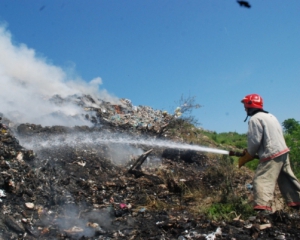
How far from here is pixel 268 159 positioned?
4.74 metres

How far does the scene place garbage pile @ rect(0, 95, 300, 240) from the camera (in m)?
4.12

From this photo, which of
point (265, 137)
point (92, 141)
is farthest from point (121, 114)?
point (265, 137)

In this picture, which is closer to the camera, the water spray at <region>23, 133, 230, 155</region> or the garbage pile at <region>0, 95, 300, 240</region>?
the garbage pile at <region>0, 95, 300, 240</region>

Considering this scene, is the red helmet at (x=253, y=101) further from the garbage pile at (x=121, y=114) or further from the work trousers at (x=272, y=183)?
the garbage pile at (x=121, y=114)

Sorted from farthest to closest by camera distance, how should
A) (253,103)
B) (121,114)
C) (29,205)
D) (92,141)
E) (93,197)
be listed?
(121,114) → (92,141) → (93,197) → (253,103) → (29,205)

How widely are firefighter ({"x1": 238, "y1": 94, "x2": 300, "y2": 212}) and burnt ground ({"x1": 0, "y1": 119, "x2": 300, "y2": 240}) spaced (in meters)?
0.24

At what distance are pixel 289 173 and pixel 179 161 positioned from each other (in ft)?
15.6

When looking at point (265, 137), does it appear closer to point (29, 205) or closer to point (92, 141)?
point (29, 205)

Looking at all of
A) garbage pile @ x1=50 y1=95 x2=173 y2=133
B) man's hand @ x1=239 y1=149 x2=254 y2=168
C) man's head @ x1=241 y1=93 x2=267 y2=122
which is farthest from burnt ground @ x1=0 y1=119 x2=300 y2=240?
garbage pile @ x1=50 y1=95 x2=173 y2=133

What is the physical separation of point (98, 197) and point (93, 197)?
8 centimetres

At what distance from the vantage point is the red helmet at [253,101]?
4.97 m

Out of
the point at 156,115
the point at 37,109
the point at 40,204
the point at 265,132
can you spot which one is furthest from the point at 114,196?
the point at 156,115

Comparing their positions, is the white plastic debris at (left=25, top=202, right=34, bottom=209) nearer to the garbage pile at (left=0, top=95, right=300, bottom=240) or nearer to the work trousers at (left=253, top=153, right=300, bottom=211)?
the garbage pile at (left=0, top=95, right=300, bottom=240)

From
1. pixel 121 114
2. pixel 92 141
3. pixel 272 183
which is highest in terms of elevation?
pixel 121 114
